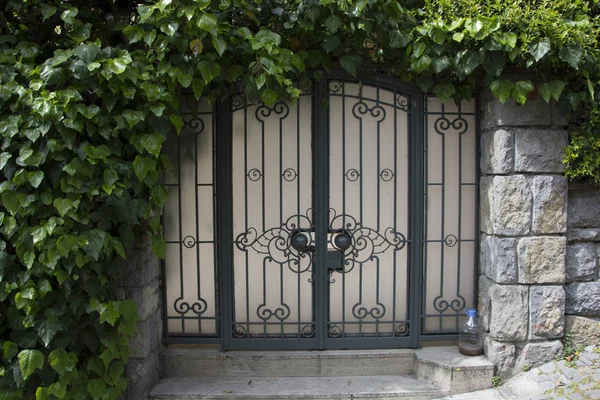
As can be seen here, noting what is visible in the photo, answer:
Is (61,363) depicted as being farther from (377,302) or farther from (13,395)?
(377,302)

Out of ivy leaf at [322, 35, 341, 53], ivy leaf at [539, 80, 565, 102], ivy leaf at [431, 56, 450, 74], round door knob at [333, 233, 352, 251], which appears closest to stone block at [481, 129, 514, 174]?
ivy leaf at [539, 80, 565, 102]

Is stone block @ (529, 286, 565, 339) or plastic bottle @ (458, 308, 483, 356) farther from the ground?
stone block @ (529, 286, 565, 339)

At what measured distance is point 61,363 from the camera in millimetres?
3043

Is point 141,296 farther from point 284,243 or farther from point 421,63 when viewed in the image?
point 421,63

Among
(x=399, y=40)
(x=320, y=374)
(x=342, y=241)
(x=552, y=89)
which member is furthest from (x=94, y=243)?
(x=552, y=89)

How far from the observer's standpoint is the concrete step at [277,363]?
152 inches

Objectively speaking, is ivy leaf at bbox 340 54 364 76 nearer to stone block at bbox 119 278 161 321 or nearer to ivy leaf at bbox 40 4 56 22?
ivy leaf at bbox 40 4 56 22

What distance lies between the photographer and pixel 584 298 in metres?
3.69

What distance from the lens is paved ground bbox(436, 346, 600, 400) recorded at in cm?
329

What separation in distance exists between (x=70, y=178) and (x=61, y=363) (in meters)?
1.09

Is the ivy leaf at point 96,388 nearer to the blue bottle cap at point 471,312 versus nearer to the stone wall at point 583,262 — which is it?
the blue bottle cap at point 471,312

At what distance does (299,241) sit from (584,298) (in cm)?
208

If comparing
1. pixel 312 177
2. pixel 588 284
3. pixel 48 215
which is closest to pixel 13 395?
pixel 48 215

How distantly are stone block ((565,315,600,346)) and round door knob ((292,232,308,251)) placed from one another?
1.95m
